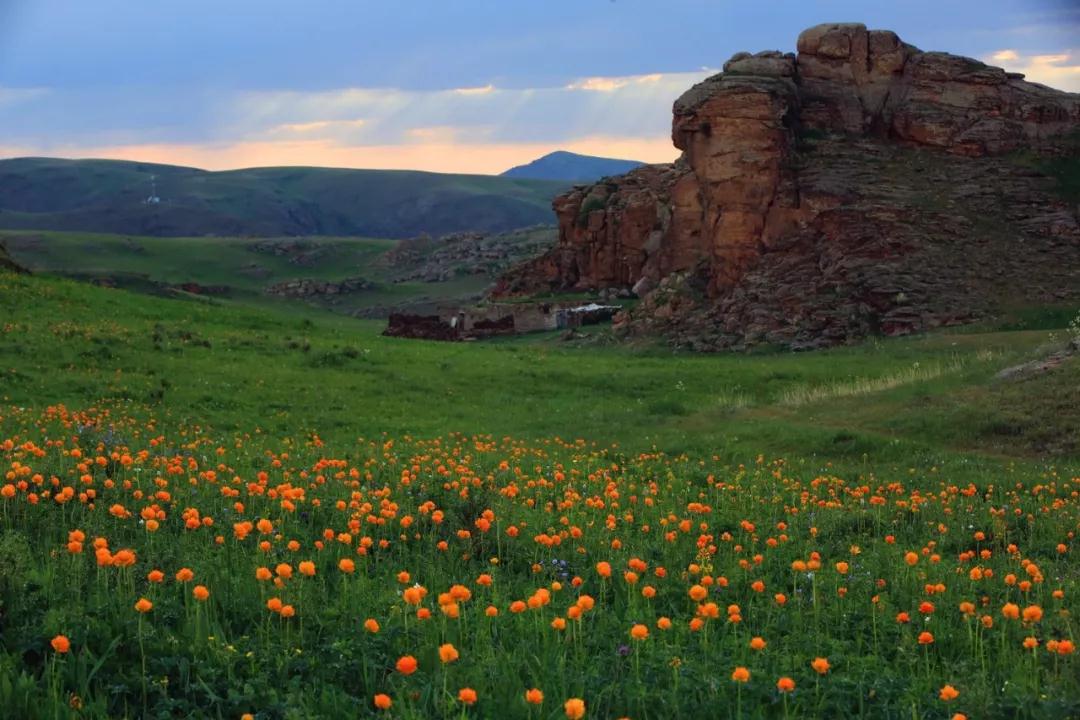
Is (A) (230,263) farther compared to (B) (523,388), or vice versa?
(A) (230,263)

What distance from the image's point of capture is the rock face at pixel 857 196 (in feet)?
137

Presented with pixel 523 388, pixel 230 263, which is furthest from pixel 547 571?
pixel 230 263

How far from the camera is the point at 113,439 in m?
11.2

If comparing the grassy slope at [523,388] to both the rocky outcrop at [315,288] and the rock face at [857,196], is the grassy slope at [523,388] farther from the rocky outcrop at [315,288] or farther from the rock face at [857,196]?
the rocky outcrop at [315,288]

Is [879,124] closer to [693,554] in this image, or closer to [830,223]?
[830,223]

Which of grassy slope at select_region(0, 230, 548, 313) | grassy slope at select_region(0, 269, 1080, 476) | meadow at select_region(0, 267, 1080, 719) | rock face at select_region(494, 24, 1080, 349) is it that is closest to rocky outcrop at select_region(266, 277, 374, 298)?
grassy slope at select_region(0, 230, 548, 313)

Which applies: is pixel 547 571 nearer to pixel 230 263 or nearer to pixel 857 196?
pixel 857 196

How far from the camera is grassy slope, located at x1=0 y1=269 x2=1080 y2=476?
707 inches

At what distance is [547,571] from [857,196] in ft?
132

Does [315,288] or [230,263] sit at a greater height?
[230,263]

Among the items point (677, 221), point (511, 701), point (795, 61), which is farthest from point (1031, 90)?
point (511, 701)

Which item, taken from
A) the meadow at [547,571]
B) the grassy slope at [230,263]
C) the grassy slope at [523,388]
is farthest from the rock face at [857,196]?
the grassy slope at [230,263]

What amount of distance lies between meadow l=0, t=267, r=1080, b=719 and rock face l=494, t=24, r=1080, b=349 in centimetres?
2292

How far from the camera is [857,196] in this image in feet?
145
